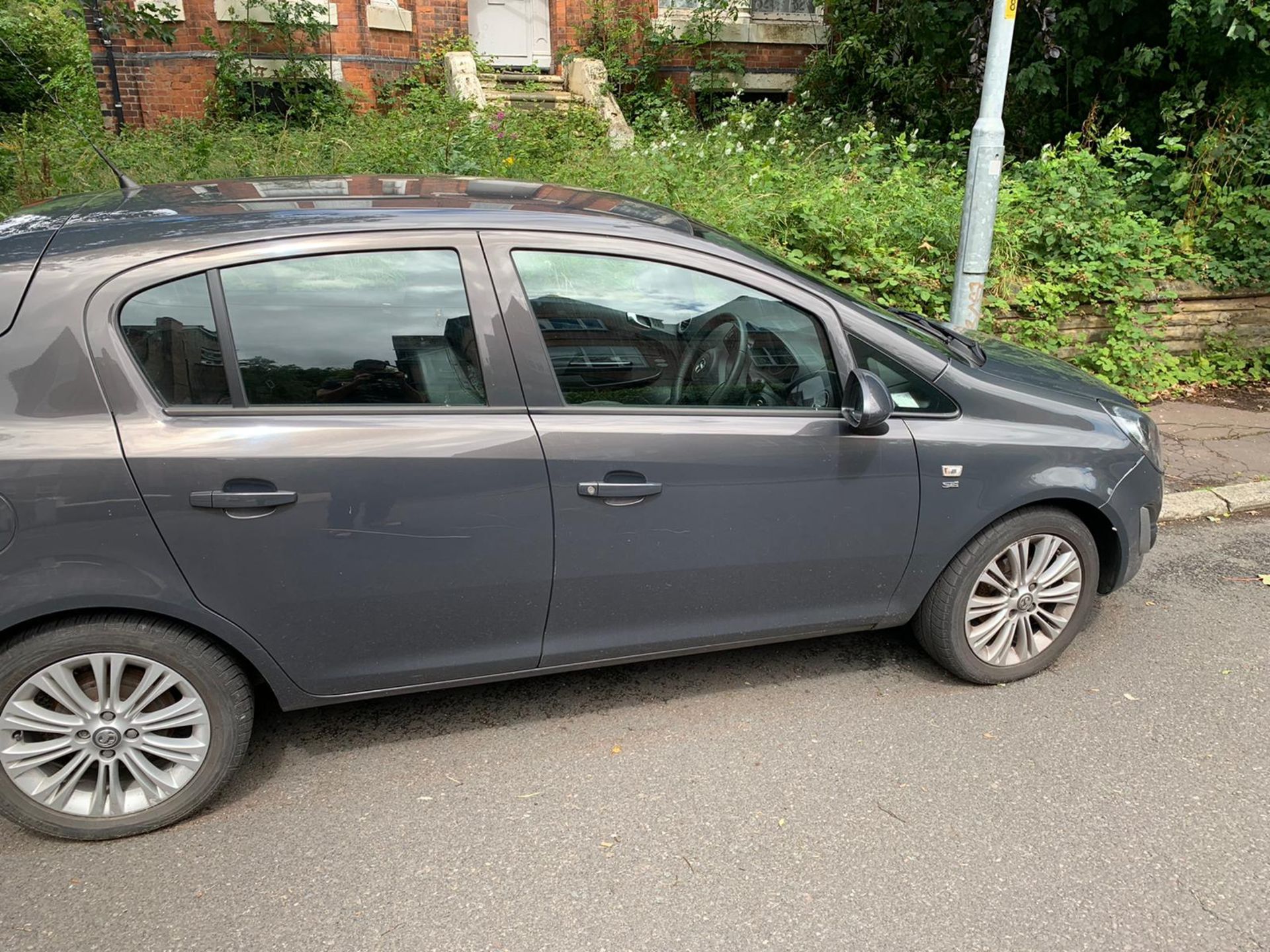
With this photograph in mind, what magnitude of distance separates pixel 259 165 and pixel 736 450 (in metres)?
6.71

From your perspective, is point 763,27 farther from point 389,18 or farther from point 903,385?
point 903,385

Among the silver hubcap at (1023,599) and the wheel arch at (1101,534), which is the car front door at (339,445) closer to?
the silver hubcap at (1023,599)

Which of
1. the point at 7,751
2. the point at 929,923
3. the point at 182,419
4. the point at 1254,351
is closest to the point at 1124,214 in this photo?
the point at 1254,351

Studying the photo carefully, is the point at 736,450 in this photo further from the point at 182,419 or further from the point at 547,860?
the point at 182,419

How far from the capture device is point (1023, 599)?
3.56m

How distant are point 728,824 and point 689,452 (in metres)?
1.09

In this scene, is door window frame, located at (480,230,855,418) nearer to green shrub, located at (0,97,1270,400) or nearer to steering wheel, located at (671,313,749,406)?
Result: steering wheel, located at (671,313,749,406)

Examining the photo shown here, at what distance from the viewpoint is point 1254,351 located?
748 cm

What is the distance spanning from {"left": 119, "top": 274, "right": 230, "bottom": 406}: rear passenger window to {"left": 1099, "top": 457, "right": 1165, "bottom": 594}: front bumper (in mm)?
2966

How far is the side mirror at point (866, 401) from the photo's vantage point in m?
3.01

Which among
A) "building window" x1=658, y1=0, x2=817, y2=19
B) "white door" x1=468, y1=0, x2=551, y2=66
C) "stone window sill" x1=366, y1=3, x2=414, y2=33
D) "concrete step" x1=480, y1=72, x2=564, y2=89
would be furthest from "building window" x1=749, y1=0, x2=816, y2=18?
"stone window sill" x1=366, y1=3, x2=414, y2=33

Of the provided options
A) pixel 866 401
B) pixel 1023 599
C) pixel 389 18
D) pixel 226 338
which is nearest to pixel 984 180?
pixel 1023 599

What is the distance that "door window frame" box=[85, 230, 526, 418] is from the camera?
260 centimetres

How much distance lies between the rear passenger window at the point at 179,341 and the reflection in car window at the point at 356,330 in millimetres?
68
